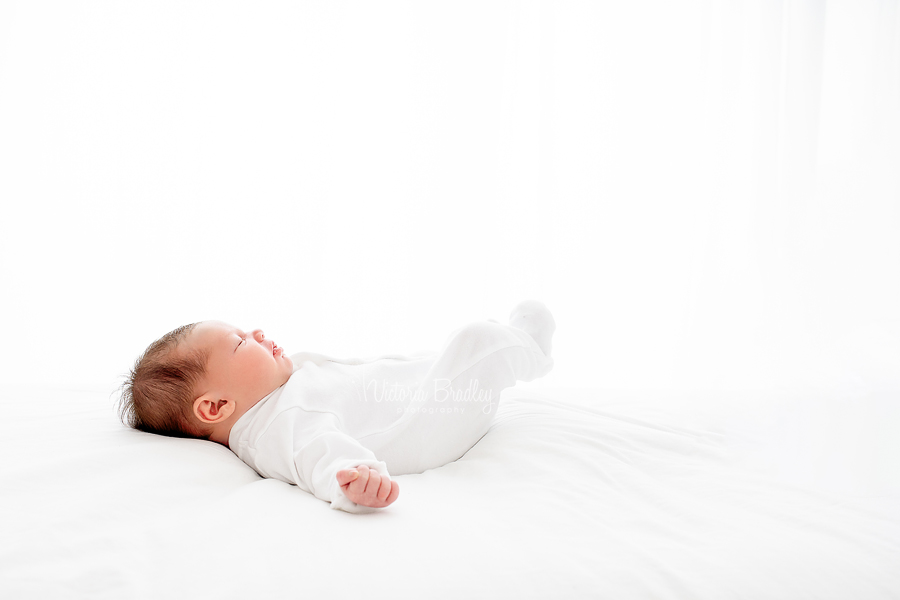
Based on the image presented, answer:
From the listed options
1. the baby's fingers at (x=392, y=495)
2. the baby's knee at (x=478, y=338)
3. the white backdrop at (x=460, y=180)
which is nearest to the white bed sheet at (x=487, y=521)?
the baby's fingers at (x=392, y=495)

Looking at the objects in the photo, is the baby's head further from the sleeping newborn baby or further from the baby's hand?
the baby's hand

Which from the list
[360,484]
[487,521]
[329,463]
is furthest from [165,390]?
[487,521]

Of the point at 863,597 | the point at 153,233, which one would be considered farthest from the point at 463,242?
the point at 863,597

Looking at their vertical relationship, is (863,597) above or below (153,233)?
below

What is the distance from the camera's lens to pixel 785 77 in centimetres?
288

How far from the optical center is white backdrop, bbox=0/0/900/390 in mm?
2453

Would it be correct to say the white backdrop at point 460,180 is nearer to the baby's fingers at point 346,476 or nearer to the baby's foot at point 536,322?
the baby's foot at point 536,322

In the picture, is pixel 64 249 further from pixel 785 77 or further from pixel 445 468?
pixel 785 77

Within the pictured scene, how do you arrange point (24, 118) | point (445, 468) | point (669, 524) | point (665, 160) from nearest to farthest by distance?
1. point (669, 524)
2. point (445, 468)
3. point (24, 118)
4. point (665, 160)

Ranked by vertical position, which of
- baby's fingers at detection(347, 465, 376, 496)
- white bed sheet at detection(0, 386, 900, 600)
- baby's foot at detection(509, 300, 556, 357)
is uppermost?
baby's foot at detection(509, 300, 556, 357)

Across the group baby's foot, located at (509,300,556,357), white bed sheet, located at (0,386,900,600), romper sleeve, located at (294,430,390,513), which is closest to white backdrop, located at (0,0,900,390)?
baby's foot, located at (509,300,556,357)

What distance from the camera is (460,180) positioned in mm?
2727

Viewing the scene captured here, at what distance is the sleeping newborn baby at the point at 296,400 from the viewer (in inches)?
39.1

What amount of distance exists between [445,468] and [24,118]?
8.34 feet
